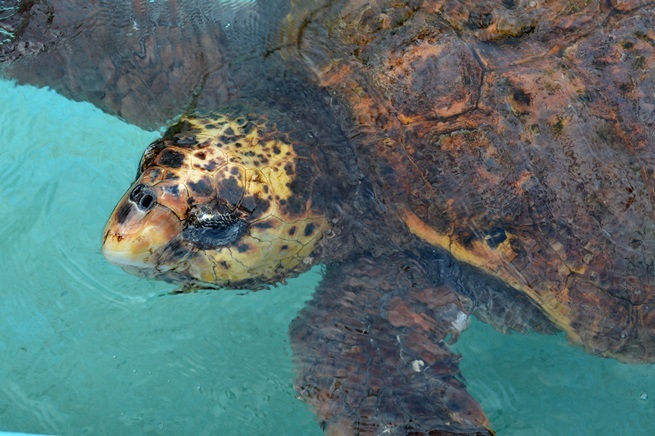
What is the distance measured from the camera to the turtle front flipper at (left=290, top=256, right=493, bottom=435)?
2.61m

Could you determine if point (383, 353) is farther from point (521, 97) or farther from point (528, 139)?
point (521, 97)

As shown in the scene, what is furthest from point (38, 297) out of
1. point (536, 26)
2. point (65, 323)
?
point (536, 26)

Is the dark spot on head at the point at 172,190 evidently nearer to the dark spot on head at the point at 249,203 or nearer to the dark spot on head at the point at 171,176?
the dark spot on head at the point at 171,176

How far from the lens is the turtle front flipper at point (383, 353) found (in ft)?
8.55

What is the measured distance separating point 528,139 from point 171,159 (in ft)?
5.21

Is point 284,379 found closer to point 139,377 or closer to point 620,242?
point 139,377

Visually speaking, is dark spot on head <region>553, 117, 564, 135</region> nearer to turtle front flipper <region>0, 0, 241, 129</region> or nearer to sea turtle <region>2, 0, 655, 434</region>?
sea turtle <region>2, 0, 655, 434</region>

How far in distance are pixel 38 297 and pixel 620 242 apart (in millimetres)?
3441

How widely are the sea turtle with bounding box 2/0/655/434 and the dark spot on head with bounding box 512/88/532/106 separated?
2cm

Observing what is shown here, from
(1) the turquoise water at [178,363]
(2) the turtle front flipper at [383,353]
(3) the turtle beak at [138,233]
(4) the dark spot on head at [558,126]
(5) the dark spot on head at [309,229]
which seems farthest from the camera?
(1) the turquoise water at [178,363]

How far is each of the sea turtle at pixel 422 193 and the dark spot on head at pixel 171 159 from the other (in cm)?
2

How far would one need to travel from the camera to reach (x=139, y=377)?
3389 millimetres

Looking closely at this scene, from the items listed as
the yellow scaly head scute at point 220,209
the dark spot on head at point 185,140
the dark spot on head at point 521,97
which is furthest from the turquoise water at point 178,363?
the dark spot on head at point 521,97

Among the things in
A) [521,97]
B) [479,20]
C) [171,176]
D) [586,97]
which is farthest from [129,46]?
[586,97]
